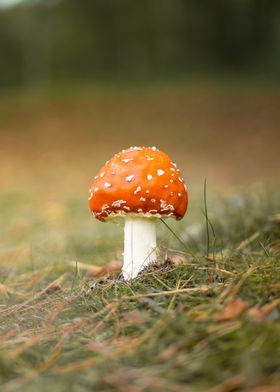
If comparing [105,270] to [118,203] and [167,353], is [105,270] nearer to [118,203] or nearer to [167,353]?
[118,203]

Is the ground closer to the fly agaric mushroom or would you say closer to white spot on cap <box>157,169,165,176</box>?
the fly agaric mushroom

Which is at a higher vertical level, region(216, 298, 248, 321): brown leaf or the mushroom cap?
the mushroom cap

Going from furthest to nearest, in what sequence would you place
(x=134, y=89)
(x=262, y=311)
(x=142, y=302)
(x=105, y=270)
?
(x=134, y=89), (x=105, y=270), (x=142, y=302), (x=262, y=311)

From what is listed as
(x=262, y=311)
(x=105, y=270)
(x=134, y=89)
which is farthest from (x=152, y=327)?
(x=134, y=89)

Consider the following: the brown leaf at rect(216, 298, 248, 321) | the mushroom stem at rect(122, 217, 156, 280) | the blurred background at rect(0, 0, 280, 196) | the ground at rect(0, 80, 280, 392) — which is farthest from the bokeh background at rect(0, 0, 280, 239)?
the brown leaf at rect(216, 298, 248, 321)

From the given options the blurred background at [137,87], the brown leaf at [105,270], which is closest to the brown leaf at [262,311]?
the brown leaf at [105,270]

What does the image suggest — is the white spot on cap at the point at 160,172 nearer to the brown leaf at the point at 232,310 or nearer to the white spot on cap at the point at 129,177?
the white spot on cap at the point at 129,177

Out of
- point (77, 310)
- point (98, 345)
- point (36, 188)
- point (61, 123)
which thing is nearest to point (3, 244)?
point (77, 310)

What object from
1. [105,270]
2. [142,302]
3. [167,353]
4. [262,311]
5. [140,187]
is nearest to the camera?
[167,353]
